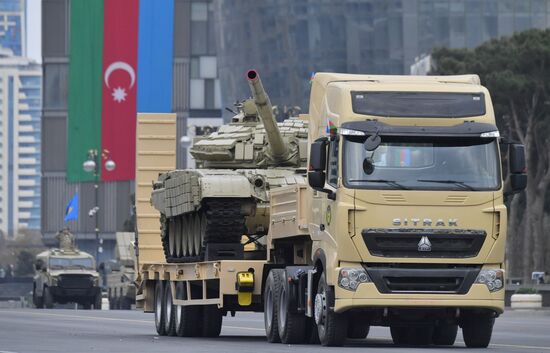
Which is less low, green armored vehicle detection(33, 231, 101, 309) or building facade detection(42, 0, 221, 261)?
building facade detection(42, 0, 221, 261)

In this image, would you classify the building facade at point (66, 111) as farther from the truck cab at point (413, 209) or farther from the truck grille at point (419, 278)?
the truck grille at point (419, 278)

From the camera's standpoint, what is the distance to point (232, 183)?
3100 centimetres

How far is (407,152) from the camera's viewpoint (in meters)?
24.6

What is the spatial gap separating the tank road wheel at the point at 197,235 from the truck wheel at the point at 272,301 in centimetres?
419

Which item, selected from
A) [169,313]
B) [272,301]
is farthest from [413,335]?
[169,313]

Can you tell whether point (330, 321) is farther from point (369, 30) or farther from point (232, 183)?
point (369, 30)

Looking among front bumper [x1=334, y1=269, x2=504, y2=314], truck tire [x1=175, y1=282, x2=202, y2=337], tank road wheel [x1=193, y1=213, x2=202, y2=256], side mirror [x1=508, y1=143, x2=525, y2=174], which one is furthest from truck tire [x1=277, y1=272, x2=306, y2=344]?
tank road wheel [x1=193, y1=213, x2=202, y2=256]

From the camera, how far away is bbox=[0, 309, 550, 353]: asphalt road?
82.0 ft

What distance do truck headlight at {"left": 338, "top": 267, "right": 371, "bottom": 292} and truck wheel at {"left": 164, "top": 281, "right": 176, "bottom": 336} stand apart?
27.1ft

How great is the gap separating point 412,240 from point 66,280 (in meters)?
47.7

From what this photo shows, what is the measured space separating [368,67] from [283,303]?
95330 millimetres

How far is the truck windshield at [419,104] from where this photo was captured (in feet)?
81.6

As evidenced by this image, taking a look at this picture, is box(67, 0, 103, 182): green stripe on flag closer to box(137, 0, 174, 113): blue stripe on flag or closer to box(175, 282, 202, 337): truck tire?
box(137, 0, 174, 113): blue stripe on flag

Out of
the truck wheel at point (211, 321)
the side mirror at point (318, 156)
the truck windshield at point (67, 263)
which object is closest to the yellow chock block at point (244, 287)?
the truck wheel at point (211, 321)
